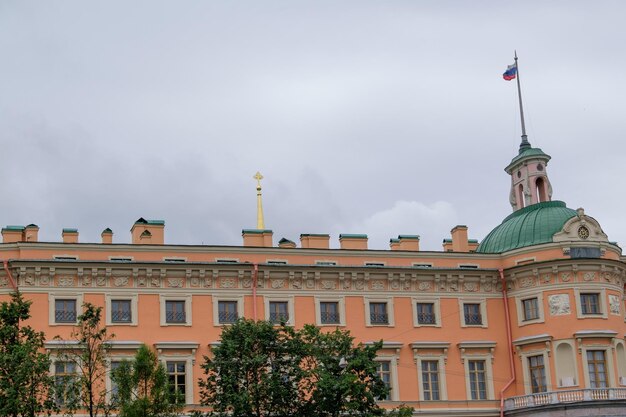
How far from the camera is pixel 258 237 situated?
59.8 metres

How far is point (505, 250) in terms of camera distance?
205 ft

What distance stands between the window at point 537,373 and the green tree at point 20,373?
94.6ft

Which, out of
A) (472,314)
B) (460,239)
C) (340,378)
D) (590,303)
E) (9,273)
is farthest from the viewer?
(460,239)

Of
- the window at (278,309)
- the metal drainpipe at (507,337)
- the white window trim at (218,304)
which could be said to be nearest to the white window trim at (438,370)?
Answer: the metal drainpipe at (507,337)

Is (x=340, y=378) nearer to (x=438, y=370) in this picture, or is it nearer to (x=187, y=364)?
(x=187, y=364)

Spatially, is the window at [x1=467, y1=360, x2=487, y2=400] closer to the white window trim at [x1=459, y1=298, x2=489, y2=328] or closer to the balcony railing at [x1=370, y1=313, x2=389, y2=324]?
the white window trim at [x1=459, y1=298, x2=489, y2=328]

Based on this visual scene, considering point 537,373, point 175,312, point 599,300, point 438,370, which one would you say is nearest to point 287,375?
point 175,312

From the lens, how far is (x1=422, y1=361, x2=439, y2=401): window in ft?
192

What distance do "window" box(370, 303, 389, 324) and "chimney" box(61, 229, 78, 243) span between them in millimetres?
16208

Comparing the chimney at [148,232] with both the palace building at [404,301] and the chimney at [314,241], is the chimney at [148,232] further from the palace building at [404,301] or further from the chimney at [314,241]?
the chimney at [314,241]

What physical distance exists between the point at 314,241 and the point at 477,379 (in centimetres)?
1168

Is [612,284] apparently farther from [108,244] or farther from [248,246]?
[108,244]

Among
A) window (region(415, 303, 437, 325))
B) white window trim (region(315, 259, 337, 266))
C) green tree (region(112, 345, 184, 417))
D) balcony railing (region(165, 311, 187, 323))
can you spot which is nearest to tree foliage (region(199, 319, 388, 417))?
green tree (region(112, 345, 184, 417))

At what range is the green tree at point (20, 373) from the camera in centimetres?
3850
